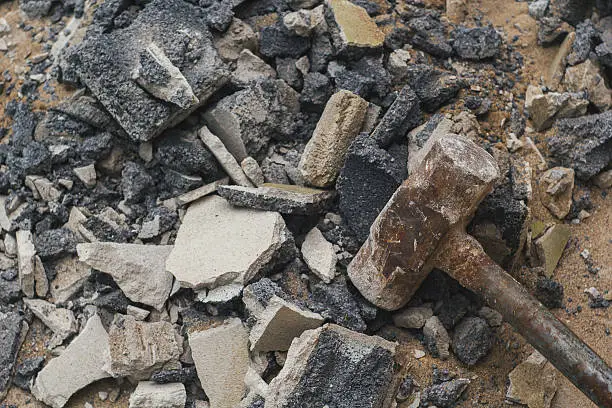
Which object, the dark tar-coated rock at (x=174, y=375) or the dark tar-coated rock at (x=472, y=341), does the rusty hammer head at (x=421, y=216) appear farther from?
the dark tar-coated rock at (x=174, y=375)

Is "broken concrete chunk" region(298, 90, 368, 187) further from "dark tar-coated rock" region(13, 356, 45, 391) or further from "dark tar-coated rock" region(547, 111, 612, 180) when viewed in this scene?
"dark tar-coated rock" region(13, 356, 45, 391)

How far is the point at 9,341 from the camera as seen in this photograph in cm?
388

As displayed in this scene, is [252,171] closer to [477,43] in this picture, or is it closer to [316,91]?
[316,91]

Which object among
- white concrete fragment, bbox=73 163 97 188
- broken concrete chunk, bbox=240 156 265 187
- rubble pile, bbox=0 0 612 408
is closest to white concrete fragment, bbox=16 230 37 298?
rubble pile, bbox=0 0 612 408

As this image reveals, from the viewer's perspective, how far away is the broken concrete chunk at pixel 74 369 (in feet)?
12.2

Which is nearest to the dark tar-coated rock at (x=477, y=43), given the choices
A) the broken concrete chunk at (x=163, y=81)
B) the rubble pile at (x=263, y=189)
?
the rubble pile at (x=263, y=189)

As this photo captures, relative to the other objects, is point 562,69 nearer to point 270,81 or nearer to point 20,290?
point 270,81

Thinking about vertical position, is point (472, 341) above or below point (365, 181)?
below

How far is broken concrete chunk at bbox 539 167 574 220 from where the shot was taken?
409 cm

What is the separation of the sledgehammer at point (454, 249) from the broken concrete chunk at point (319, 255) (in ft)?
0.72

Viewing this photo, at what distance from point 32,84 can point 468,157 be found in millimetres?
2914

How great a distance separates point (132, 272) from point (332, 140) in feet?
4.33

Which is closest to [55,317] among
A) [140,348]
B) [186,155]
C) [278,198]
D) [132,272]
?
[132,272]

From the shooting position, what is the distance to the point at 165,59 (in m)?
3.97
